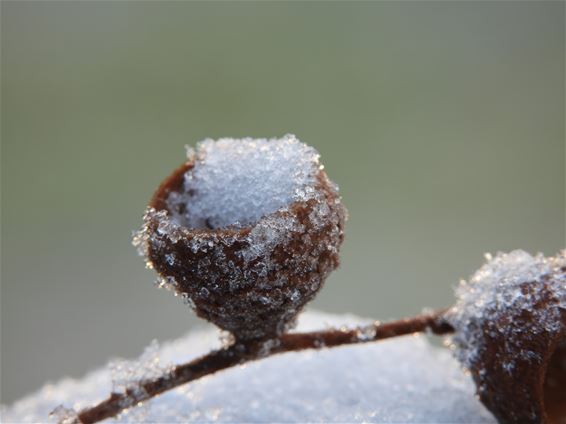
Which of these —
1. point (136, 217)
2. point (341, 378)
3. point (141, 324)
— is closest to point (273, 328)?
point (341, 378)

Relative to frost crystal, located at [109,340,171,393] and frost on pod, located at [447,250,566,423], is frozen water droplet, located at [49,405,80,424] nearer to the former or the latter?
frost crystal, located at [109,340,171,393]

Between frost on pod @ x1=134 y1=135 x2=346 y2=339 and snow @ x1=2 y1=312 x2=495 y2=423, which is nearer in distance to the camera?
frost on pod @ x1=134 y1=135 x2=346 y2=339

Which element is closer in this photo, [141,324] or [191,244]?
[191,244]

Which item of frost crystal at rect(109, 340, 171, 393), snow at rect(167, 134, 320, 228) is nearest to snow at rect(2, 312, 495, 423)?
frost crystal at rect(109, 340, 171, 393)

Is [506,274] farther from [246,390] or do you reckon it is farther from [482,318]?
[246,390]

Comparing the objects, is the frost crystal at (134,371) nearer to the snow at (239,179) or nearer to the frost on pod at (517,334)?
the snow at (239,179)

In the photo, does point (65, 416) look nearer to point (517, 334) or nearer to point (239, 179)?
point (239, 179)

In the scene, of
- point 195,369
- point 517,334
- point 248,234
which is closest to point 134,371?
point 195,369
